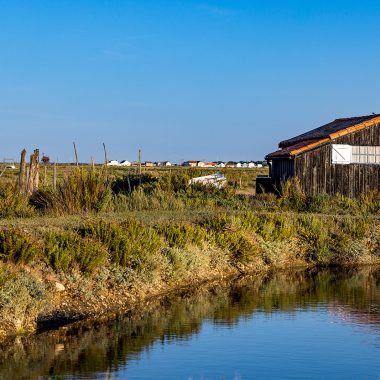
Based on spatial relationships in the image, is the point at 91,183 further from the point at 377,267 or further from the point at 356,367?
the point at 356,367

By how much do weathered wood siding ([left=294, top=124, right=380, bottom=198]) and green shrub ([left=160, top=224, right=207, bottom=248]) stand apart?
16.5m

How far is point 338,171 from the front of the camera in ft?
117

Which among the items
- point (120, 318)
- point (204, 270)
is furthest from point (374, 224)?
point (120, 318)

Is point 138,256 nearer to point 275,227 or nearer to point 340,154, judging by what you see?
point 275,227

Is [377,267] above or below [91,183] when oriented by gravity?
below

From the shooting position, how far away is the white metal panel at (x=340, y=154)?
3556cm

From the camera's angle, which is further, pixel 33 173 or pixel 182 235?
pixel 33 173

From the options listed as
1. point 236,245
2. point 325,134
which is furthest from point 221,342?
point 325,134

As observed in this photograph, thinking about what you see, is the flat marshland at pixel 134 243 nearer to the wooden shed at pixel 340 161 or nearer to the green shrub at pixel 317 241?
the green shrub at pixel 317 241

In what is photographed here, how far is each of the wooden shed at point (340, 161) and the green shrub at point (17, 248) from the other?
69.5 ft

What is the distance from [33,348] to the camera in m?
12.1

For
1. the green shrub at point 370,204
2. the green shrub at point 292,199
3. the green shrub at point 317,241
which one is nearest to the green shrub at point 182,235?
the green shrub at point 317,241

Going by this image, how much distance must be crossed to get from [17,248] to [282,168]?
24304mm

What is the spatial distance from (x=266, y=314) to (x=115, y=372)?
5.06 m
